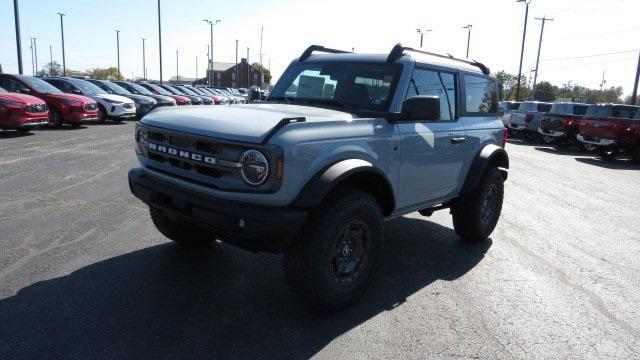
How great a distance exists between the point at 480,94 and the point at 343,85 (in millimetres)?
1940

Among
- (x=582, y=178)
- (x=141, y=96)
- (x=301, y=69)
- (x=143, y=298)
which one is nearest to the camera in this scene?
(x=143, y=298)

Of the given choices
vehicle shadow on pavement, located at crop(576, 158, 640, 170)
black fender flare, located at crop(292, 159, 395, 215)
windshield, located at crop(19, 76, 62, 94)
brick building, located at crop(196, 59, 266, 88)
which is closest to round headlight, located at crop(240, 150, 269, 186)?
black fender flare, located at crop(292, 159, 395, 215)

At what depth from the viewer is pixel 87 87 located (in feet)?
61.3

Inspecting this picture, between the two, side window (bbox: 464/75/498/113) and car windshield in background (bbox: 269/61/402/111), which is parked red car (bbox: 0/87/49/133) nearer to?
car windshield in background (bbox: 269/61/402/111)

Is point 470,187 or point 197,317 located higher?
point 470,187

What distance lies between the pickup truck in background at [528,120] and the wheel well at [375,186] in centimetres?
1965

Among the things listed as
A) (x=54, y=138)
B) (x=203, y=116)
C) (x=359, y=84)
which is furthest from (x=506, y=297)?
(x=54, y=138)

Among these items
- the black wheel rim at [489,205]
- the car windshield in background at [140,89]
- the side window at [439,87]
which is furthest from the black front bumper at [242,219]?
the car windshield in background at [140,89]

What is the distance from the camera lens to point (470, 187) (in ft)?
16.9

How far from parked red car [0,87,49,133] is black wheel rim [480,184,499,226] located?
12402 millimetres

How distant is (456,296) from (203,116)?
8.33 ft

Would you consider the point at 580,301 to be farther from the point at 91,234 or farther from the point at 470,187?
the point at 91,234

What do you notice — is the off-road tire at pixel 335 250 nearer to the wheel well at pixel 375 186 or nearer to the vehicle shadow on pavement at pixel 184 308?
the wheel well at pixel 375 186

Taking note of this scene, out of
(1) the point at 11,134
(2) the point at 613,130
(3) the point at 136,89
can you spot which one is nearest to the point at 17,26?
(3) the point at 136,89
